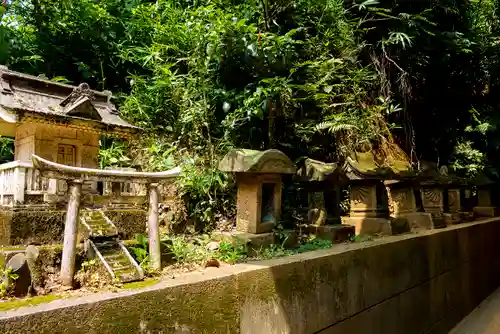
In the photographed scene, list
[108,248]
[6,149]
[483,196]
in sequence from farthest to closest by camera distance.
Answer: [483,196] < [6,149] < [108,248]

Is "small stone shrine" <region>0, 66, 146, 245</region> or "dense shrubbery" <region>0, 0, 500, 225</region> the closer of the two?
"small stone shrine" <region>0, 66, 146, 245</region>

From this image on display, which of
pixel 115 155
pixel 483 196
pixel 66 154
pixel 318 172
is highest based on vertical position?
pixel 115 155

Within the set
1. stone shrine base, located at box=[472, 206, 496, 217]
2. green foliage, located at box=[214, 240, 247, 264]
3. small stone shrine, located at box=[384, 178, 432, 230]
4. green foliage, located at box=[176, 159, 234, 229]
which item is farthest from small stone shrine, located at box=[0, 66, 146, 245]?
stone shrine base, located at box=[472, 206, 496, 217]

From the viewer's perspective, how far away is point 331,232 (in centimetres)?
421

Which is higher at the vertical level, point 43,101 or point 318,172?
point 43,101

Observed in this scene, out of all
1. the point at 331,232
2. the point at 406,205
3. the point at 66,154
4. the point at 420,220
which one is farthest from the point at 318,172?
the point at 66,154

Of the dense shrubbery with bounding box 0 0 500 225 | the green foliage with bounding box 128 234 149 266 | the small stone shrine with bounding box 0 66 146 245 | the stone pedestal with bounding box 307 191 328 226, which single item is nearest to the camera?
the green foliage with bounding box 128 234 149 266

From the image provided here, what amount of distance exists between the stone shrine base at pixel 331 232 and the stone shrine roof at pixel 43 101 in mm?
3657

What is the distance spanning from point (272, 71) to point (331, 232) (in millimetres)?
2554

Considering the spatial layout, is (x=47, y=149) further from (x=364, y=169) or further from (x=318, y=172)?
(x=364, y=169)

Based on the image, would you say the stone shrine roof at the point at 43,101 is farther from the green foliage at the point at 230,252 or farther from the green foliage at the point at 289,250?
the green foliage at the point at 289,250

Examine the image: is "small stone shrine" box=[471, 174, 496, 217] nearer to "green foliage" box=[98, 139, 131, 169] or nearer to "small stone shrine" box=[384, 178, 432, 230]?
"small stone shrine" box=[384, 178, 432, 230]

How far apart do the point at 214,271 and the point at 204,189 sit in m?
2.42

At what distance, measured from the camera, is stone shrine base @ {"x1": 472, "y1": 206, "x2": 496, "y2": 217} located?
8.82m
